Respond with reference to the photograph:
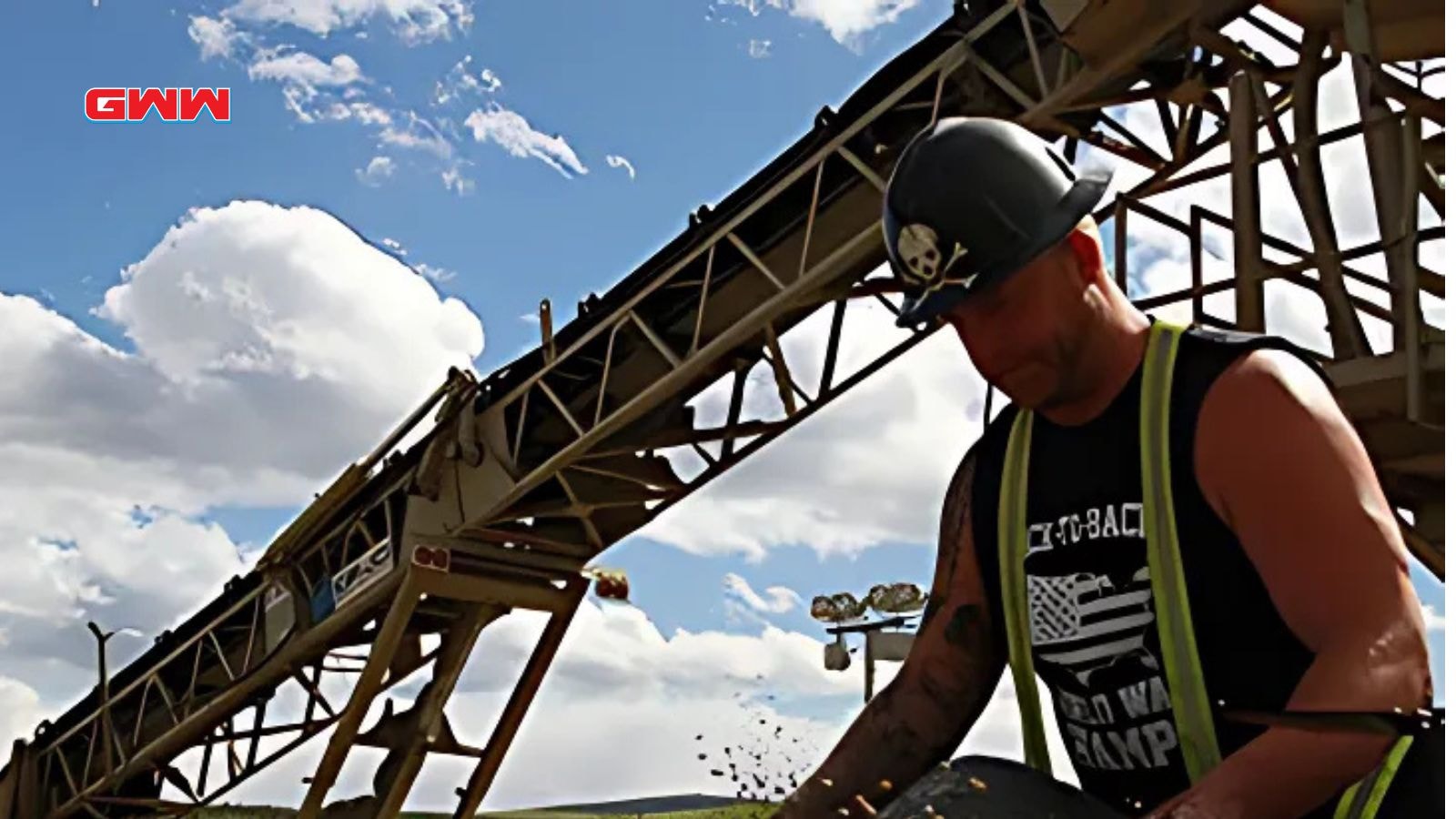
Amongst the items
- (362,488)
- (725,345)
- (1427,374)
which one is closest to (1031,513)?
(1427,374)

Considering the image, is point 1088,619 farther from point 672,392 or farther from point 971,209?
point 672,392

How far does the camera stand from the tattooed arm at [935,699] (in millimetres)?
2783

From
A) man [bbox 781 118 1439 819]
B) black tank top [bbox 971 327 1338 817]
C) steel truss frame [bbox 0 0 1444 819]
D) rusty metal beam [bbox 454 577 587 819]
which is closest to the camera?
man [bbox 781 118 1439 819]

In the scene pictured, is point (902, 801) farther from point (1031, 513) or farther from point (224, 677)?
point (224, 677)

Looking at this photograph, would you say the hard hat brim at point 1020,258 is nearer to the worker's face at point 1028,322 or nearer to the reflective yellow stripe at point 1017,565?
the worker's face at point 1028,322

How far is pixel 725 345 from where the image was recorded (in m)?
12.0

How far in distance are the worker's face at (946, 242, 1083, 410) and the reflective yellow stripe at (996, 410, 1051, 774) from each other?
230 millimetres

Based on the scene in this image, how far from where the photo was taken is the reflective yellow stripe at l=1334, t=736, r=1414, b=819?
2.17 metres

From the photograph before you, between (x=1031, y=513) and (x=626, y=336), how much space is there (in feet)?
34.1

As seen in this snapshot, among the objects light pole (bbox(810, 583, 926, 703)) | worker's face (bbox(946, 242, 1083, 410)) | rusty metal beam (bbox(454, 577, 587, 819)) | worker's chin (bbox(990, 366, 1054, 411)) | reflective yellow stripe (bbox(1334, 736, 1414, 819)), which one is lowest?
reflective yellow stripe (bbox(1334, 736, 1414, 819))

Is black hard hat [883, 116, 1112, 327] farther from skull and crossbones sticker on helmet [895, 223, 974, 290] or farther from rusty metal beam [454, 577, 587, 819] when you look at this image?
rusty metal beam [454, 577, 587, 819]

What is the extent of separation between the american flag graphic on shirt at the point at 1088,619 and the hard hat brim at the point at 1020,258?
458 mm

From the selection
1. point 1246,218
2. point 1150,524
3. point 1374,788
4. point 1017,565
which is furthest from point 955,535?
point 1246,218

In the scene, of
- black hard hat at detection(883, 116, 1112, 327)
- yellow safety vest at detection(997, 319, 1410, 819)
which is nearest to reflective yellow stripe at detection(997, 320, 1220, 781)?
yellow safety vest at detection(997, 319, 1410, 819)
